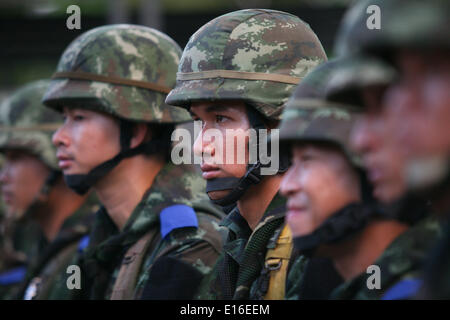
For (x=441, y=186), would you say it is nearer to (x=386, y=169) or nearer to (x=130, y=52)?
(x=386, y=169)

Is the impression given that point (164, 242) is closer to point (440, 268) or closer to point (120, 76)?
point (120, 76)

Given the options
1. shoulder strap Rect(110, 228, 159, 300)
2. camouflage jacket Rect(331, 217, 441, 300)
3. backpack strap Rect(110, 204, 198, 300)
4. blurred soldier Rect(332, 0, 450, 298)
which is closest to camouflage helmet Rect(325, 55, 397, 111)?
blurred soldier Rect(332, 0, 450, 298)

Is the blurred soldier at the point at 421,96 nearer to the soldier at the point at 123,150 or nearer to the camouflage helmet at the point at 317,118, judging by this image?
the camouflage helmet at the point at 317,118

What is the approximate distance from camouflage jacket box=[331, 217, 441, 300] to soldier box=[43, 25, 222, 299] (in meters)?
2.05

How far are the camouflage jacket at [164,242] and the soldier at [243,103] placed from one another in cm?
25

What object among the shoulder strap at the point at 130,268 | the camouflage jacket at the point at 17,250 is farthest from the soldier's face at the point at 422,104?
the camouflage jacket at the point at 17,250

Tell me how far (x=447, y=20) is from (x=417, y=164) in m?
0.41

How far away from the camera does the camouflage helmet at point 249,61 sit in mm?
4211

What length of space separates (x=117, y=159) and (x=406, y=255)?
286 cm

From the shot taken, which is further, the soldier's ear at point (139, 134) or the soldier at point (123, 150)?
the soldier's ear at point (139, 134)

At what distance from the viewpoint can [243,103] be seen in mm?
4238

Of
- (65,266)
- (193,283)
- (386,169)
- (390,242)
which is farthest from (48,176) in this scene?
(386,169)

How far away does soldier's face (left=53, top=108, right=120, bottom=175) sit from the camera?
17.5ft

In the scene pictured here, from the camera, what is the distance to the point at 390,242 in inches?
118
